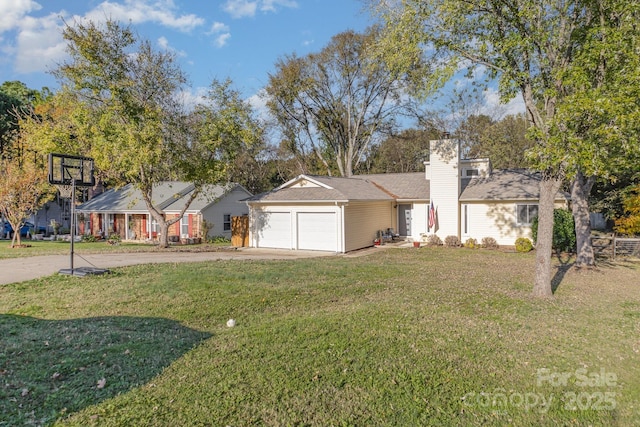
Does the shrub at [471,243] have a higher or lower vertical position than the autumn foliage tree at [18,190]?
lower

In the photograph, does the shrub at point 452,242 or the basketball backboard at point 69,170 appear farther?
the shrub at point 452,242

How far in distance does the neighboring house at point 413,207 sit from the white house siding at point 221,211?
5.56 meters

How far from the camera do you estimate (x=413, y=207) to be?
22.5 meters

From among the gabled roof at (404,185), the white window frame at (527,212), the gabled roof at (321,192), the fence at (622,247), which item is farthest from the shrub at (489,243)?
the gabled roof at (321,192)

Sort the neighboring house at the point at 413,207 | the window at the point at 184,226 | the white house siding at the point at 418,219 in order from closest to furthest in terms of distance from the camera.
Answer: the neighboring house at the point at 413,207 → the white house siding at the point at 418,219 → the window at the point at 184,226

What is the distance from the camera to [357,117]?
109ft

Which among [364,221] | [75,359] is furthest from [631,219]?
[75,359]

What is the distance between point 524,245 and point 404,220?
23.4 feet

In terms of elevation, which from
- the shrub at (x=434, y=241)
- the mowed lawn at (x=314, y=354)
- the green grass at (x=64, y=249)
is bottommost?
the mowed lawn at (x=314, y=354)

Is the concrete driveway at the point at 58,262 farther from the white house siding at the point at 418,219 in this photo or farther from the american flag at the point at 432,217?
the white house siding at the point at 418,219

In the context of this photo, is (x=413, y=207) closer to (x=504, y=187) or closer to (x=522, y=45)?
(x=504, y=187)

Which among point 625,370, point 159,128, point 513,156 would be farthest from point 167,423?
point 513,156

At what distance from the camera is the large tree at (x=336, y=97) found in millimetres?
30938

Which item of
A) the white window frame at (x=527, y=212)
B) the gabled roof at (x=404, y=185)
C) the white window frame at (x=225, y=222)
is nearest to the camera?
the white window frame at (x=527, y=212)
